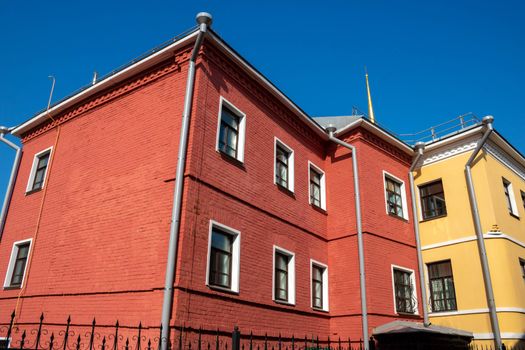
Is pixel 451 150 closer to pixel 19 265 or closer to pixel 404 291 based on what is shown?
pixel 404 291

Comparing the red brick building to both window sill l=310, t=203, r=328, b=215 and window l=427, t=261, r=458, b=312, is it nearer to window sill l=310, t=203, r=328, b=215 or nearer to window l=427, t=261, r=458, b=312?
window sill l=310, t=203, r=328, b=215

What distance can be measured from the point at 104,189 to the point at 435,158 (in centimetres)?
1096

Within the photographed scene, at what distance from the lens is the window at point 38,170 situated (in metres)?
12.6

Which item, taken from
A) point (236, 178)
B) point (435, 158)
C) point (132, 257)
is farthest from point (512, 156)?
point (132, 257)

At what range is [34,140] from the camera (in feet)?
44.5

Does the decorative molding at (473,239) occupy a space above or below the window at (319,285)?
above

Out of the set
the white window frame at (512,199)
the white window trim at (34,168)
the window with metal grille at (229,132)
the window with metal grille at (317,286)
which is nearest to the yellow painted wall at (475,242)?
the white window frame at (512,199)

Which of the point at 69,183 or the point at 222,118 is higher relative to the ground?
the point at 222,118

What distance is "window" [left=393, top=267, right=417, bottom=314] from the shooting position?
12664 mm

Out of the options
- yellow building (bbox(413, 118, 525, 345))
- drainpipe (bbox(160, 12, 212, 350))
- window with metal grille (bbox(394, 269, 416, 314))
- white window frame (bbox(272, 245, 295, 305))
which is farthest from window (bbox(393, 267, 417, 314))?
drainpipe (bbox(160, 12, 212, 350))

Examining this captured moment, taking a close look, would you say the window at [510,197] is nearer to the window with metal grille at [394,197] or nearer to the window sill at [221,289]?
the window with metal grille at [394,197]

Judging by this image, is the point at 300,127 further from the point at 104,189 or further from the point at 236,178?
the point at 104,189

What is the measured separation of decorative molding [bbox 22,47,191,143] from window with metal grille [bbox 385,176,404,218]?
7.94m

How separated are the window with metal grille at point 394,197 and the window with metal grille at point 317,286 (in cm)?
314
